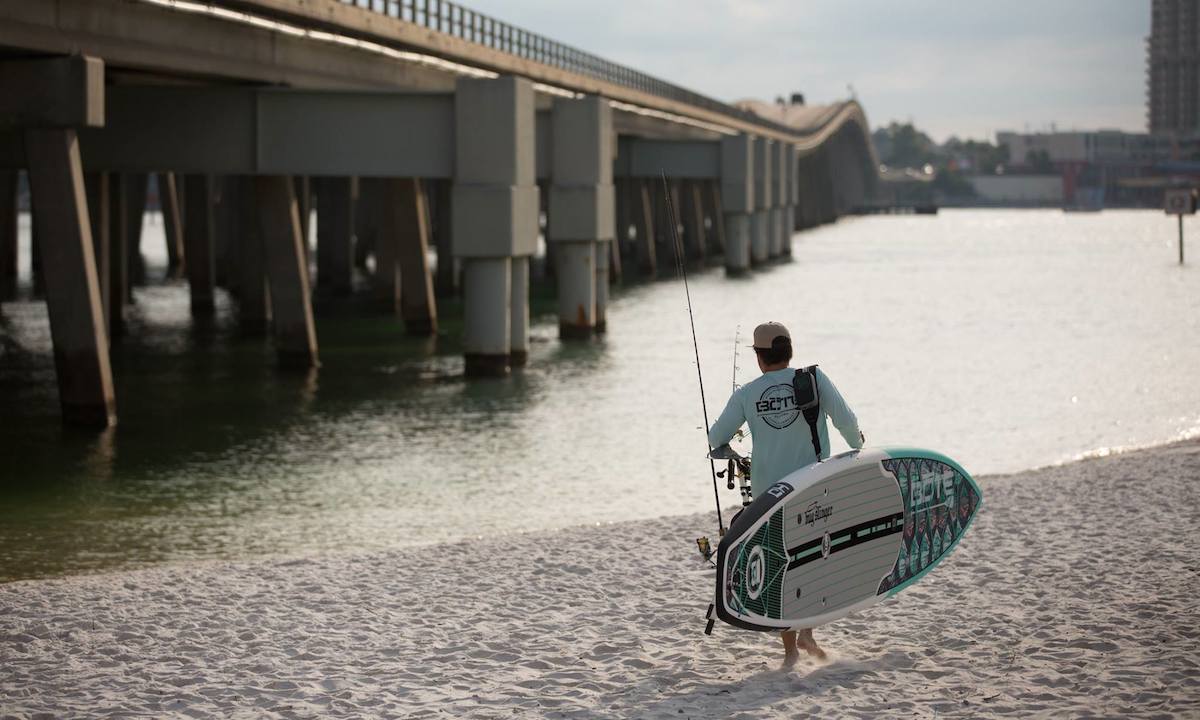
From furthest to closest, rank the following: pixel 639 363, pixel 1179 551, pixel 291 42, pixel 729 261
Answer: pixel 729 261, pixel 639 363, pixel 291 42, pixel 1179 551

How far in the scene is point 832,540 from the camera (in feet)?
29.0

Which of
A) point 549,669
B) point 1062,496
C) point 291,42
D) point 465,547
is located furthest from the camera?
point 291,42

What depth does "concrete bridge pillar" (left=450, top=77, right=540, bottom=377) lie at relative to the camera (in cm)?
2900

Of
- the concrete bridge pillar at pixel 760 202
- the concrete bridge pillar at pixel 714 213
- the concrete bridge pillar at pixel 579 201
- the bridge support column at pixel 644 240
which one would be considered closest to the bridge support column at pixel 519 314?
the concrete bridge pillar at pixel 579 201

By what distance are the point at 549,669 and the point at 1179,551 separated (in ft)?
16.4

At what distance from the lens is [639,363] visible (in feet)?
106

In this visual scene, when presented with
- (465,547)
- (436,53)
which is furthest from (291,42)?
(465,547)

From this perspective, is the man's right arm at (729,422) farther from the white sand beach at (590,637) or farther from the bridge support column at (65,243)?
the bridge support column at (65,243)

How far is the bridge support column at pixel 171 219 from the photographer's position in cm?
5881

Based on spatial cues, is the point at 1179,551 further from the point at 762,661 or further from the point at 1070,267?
the point at 1070,267

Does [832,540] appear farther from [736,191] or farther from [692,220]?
[692,220]

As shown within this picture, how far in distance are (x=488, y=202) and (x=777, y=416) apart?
68.3 ft

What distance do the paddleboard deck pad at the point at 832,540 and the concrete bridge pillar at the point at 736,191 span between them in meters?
58.2

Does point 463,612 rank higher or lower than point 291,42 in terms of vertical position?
lower
